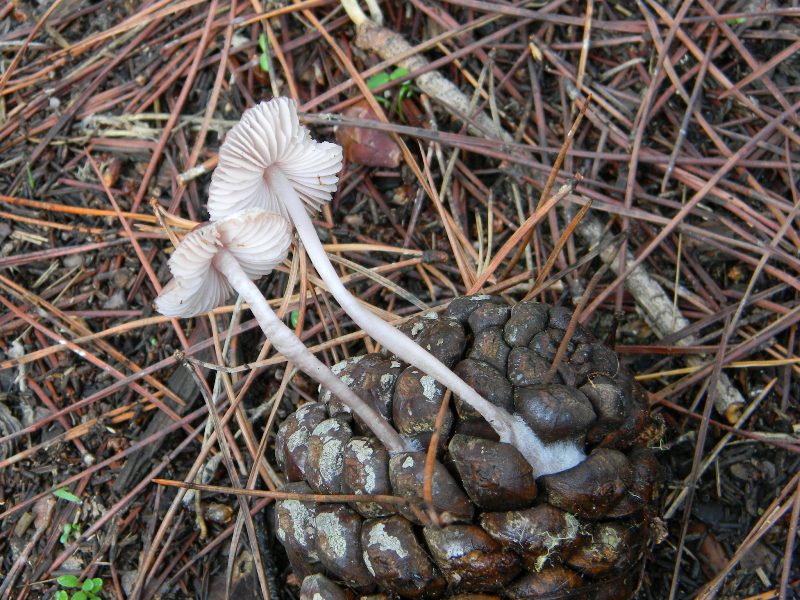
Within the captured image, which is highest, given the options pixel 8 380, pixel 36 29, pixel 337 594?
pixel 36 29

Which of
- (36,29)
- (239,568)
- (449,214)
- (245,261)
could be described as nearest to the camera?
(245,261)

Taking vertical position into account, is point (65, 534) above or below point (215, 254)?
below

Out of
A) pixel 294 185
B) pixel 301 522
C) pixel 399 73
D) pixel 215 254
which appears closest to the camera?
pixel 215 254

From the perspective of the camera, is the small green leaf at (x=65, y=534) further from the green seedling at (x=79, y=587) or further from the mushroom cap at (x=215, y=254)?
the mushroom cap at (x=215, y=254)

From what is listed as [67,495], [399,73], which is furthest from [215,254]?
[399,73]

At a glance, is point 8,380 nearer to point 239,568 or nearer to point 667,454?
point 239,568

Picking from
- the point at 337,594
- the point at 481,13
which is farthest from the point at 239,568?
the point at 481,13

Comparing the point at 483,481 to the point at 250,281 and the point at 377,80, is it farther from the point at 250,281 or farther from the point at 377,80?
the point at 377,80
